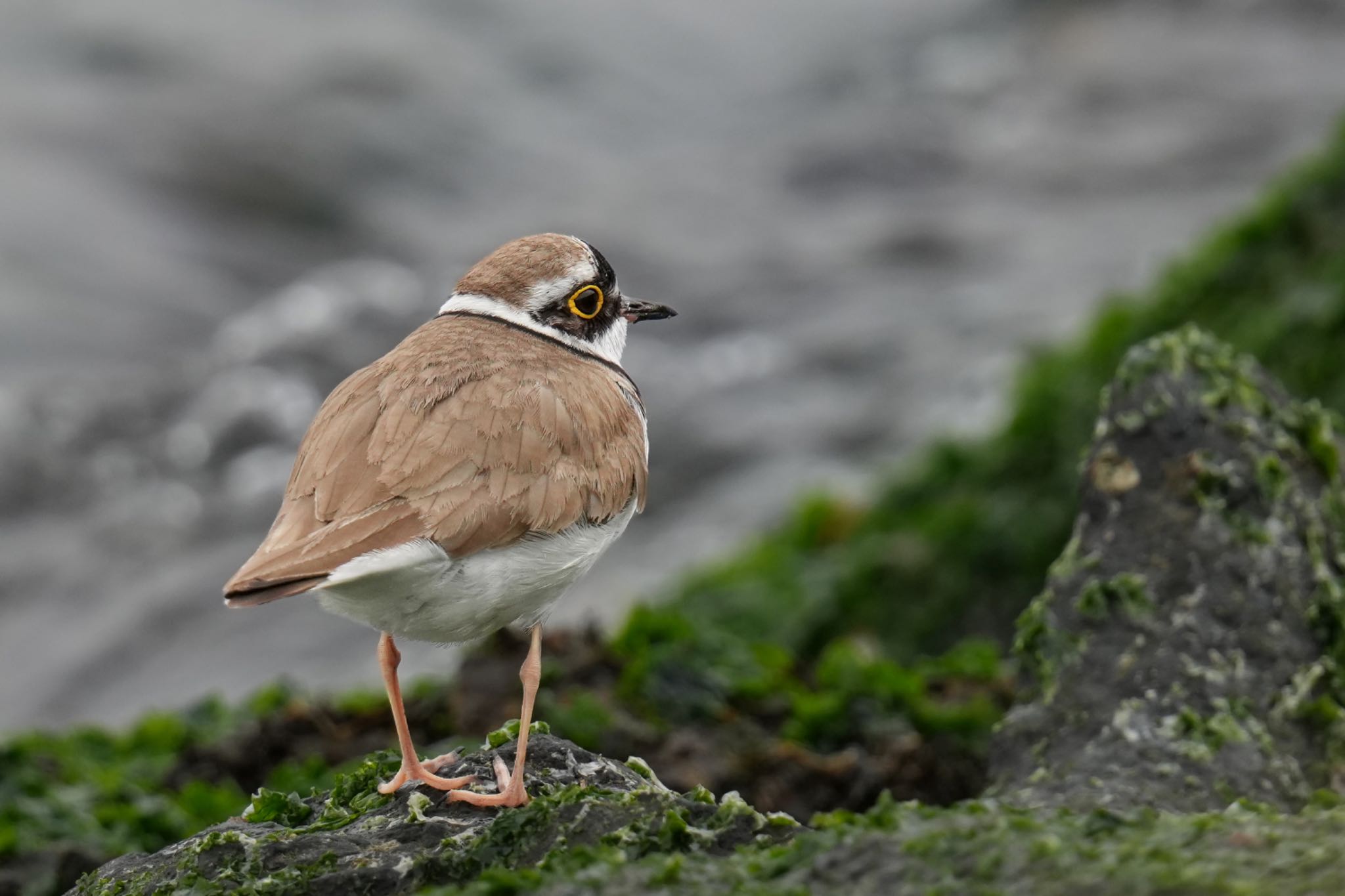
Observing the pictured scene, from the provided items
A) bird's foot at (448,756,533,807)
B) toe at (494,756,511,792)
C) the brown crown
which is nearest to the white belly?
toe at (494,756,511,792)

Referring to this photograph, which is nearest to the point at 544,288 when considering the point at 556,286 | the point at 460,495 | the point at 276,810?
the point at 556,286

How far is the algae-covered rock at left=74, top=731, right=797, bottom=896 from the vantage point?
4043mm

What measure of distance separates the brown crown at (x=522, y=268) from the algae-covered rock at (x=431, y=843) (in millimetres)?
2273

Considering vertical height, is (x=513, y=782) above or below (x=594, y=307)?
below

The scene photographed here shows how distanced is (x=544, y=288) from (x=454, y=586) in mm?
1710

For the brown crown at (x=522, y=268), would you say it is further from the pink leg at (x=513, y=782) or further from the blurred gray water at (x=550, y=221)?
the blurred gray water at (x=550, y=221)

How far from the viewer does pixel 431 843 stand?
4340 mm

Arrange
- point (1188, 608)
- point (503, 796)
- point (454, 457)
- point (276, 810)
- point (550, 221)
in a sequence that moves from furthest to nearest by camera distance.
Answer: point (550, 221) → point (1188, 608) → point (454, 457) → point (276, 810) → point (503, 796)

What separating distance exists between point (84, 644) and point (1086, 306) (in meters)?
11.5

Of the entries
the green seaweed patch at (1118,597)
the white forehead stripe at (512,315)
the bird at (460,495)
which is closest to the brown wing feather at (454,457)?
the bird at (460,495)

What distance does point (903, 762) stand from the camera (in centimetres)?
710

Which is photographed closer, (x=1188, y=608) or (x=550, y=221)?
(x=1188, y=608)

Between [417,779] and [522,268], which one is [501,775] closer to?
[417,779]

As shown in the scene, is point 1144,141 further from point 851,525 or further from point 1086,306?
point 851,525
